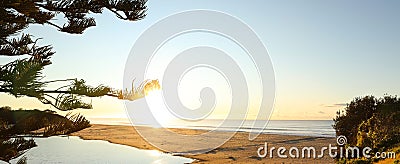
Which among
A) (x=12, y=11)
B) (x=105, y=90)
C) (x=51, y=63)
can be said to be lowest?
(x=105, y=90)

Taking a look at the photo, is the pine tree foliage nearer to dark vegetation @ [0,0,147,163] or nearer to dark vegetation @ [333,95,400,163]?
dark vegetation @ [0,0,147,163]

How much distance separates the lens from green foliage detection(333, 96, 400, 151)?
30.8 ft

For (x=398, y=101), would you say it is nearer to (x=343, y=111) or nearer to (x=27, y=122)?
(x=343, y=111)

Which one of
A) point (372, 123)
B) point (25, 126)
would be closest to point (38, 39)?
point (25, 126)

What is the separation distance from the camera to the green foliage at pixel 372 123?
939 cm

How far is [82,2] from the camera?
4.48 metres

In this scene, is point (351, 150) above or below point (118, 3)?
below

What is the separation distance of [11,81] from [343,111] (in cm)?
904

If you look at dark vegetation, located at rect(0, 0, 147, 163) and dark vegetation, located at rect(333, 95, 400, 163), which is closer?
dark vegetation, located at rect(0, 0, 147, 163)

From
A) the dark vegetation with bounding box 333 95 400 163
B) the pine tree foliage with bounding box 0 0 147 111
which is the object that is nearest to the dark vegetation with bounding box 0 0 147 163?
the pine tree foliage with bounding box 0 0 147 111

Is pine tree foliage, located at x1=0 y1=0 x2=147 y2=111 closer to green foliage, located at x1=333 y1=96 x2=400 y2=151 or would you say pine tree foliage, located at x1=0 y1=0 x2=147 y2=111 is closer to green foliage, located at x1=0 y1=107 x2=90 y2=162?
green foliage, located at x1=0 y1=107 x2=90 y2=162

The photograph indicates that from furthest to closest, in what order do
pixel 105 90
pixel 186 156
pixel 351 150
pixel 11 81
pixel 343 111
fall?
pixel 186 156
pixel 343 111
pixel 351 150
pixel 105 90
pixel 11 81

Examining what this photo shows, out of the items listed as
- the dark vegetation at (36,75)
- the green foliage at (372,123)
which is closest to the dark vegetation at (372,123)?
the green foliage at (372,123)

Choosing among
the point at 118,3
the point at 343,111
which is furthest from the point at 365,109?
the point at 118,3
